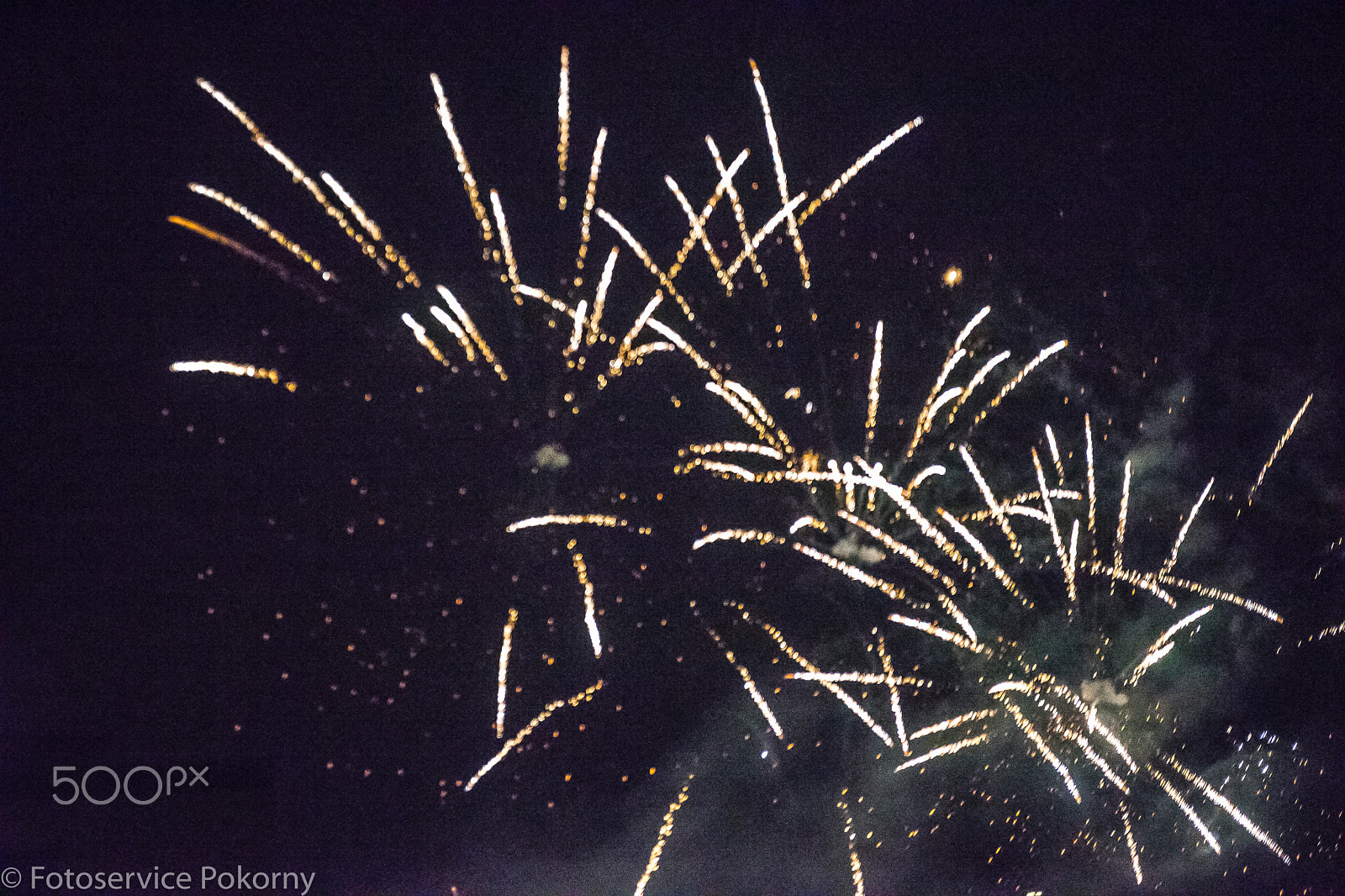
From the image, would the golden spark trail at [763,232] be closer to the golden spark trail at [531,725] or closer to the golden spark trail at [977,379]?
the golden spark trail at [977,379]

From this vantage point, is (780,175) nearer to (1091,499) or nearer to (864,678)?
(1091,499)

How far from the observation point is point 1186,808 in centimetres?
187

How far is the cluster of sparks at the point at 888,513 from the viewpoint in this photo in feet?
5.63

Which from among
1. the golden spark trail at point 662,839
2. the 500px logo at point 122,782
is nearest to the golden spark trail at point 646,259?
the golden spark trail at point 662,839

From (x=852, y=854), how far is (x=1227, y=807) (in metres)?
0.86

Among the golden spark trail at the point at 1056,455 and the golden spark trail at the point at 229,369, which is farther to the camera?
the golden spark trail at the point at 1056,455

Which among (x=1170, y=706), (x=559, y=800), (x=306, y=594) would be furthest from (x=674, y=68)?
(x=1170, y=706)

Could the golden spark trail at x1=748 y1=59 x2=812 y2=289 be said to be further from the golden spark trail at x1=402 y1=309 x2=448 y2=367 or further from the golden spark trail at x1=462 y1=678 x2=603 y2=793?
the golden spark trail at x1=462 y1=678 x2=603 y2=793

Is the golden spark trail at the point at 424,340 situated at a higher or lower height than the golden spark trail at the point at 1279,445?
higher

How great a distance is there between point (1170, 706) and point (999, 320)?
3.04 ft

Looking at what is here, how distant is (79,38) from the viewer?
1711mm

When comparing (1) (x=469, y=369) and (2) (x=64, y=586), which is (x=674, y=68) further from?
(2) (x=64, y=586)

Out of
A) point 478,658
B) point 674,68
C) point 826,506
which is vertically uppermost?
point 674,68

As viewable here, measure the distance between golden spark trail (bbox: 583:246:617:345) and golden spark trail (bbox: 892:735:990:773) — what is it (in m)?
1.11
